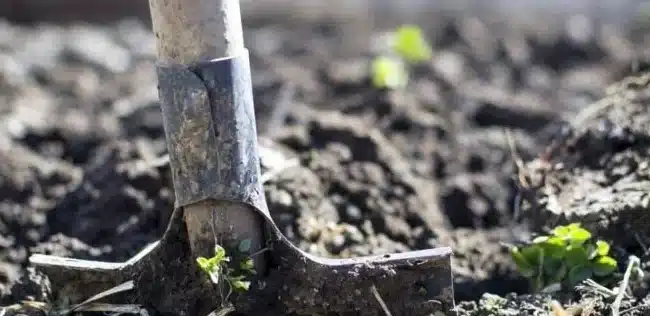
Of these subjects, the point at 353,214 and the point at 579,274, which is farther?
the point at 353,214

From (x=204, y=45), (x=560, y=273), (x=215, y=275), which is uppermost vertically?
(x=204, y=45)

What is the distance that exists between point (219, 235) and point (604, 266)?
70cm

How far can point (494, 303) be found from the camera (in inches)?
69.7

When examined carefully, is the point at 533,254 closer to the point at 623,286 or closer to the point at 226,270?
the point at 623,286

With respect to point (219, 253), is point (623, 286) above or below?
below

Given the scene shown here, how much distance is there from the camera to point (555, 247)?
1.86 metres

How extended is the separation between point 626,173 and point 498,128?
1.30 meters

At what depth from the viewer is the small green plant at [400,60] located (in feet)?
11.5

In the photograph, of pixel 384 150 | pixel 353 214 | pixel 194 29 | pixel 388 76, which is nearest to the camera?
pixel 194 29

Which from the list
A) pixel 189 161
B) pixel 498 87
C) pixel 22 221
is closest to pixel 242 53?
pixel 189 161

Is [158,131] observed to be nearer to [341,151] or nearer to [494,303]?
[341,151]

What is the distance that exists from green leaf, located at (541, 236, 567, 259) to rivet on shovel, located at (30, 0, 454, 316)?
255mm

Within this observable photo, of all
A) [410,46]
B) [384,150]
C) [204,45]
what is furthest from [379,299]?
[410,46]

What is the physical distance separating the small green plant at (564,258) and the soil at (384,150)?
0.05 metres
